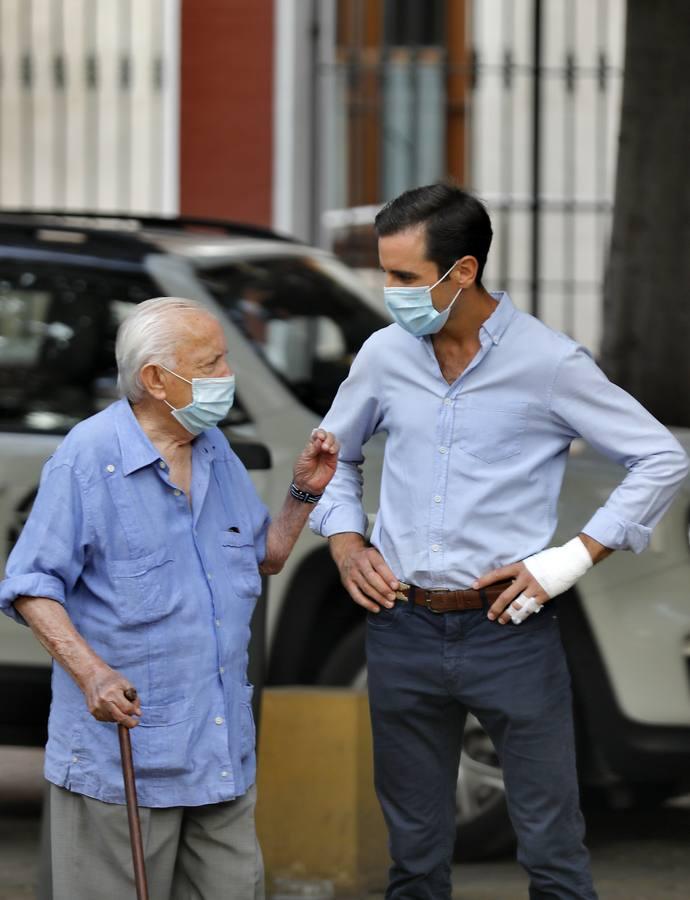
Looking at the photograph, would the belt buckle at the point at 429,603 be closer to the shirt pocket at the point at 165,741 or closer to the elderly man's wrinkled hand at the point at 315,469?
the elderly man's wrinkled hand at the point at 315,469

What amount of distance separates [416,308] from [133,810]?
113 cm

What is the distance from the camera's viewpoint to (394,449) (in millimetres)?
3732

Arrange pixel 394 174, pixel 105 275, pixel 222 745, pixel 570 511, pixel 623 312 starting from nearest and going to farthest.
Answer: pixel 222 745 → pixel 570 511 → pixel 105 275 → pixel 623 312 → pixel 394 174

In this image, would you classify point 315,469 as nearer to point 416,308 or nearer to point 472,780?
point 416,308

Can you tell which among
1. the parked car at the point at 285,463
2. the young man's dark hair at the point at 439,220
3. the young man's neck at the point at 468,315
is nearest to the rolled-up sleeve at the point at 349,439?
the young man's neck at the point at 468,315

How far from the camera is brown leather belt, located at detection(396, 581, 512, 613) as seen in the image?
3617 mm

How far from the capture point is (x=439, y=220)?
3.58 metres

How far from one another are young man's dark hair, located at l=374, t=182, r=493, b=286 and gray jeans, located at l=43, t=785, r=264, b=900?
1.14 metres

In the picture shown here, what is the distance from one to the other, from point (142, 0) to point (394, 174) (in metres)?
3.07

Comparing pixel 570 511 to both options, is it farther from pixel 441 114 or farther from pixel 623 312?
pixel 441 114

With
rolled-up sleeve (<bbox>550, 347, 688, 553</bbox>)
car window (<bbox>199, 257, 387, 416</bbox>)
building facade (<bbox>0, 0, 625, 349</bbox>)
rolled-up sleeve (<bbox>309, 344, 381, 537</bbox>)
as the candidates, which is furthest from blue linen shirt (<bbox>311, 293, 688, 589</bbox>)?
building facade (<bbox>0, 0, 625, 349</bbox>)

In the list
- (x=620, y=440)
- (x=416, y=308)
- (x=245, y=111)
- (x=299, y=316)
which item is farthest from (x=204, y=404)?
(x=245, y=111)

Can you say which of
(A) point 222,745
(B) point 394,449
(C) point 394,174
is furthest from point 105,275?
(C) point 394,174

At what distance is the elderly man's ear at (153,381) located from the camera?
3.38 metres
